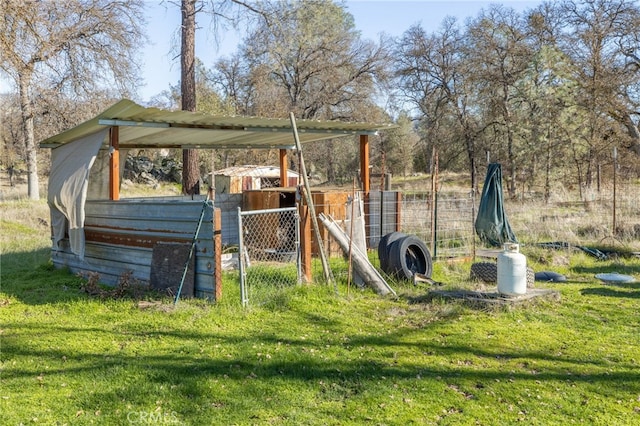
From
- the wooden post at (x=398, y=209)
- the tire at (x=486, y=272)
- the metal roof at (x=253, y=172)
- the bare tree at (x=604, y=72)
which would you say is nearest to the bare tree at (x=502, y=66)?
the bare tree at (x=604, y=72)

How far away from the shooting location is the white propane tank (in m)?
5.43

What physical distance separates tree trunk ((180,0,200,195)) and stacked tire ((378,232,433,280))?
588 cm

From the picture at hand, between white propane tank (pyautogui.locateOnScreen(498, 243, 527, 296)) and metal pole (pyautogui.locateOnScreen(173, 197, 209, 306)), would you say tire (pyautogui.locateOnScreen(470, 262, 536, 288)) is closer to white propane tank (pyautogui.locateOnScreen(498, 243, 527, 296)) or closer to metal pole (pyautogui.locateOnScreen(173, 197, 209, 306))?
white propane tank (pyautogui.locateOnScreen(498, 243, 527, 296))

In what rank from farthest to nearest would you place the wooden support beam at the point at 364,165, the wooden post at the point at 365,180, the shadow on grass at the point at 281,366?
the wooden support beam at the point at 364,165, the wooden post at the point at 365,180, the shadow on grass at the point at 281,366

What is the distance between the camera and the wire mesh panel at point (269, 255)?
5.87m

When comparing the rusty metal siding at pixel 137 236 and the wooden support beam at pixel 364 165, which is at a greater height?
the wooden support beam at pixel 364 165

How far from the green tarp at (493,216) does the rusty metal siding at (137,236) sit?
21.5 feet

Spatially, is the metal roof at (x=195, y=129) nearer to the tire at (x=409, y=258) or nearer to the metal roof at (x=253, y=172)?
the tire at (x=409, y=258)

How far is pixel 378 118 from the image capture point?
91.1 ft

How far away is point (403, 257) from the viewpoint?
6801 mm

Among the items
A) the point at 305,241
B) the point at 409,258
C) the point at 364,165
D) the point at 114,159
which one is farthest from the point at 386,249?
the point at 114,159

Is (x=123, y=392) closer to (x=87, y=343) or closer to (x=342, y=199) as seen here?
(x=87, y=343)

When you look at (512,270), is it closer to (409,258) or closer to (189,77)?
Result: (409,258)

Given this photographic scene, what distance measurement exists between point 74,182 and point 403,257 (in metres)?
4.74
